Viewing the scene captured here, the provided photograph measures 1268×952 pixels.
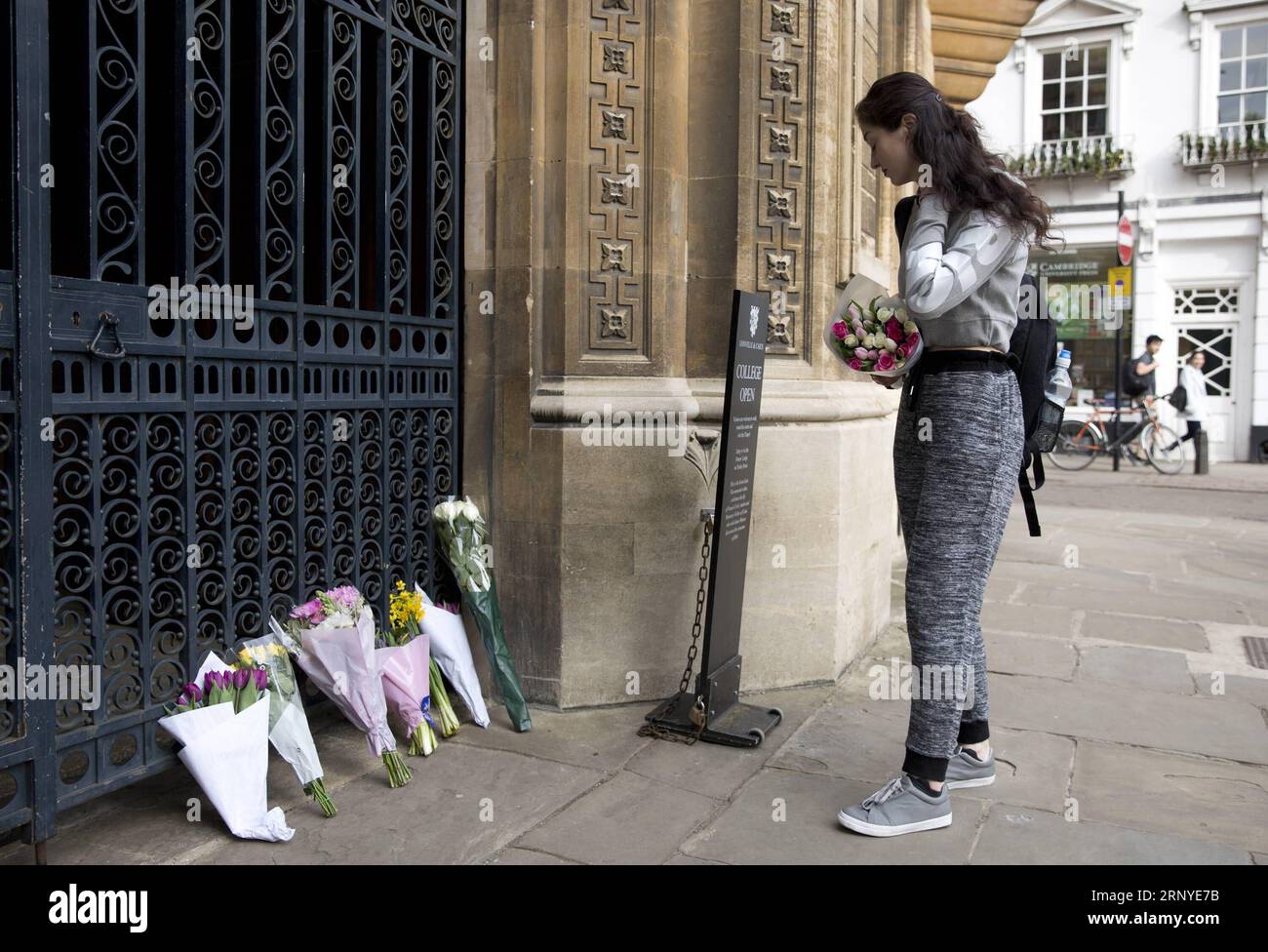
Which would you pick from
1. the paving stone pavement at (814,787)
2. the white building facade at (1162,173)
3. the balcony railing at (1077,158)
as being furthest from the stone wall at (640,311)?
the balcony railing at (1077,158)

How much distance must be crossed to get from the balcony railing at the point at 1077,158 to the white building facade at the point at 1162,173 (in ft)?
0.08

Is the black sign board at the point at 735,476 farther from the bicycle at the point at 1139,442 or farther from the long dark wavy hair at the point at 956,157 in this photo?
the bicycle at the point at 1139,442

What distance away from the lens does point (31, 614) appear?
2988mm

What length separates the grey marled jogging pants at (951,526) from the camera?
3.40 m

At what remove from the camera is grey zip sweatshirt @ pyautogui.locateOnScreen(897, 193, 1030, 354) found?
10.6 ft

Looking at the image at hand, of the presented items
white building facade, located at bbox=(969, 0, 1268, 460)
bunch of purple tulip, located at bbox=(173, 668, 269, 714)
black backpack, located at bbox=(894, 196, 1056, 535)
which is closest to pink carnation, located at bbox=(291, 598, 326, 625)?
bunch of purple tulip, located at bbox=(173, 668, 269, 714)

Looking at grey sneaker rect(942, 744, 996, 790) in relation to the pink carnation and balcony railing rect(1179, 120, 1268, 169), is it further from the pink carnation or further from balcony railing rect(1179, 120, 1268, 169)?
balcony railing rect(1179, 120, 1268, 169)

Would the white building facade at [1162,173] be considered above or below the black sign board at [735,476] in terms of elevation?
above

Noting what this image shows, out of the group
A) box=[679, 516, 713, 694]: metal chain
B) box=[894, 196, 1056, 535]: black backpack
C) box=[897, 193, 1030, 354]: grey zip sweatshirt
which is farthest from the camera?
box=[679, 516, 713, 694]: metal chain

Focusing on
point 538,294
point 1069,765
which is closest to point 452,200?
point 538,294

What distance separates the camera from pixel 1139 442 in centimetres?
1761

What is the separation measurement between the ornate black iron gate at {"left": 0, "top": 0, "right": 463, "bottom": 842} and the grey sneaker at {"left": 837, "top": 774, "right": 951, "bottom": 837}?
2.06m

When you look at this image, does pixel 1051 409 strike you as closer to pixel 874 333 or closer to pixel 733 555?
pixel 874 333

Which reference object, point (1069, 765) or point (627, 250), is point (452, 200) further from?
point (1069, 765)
